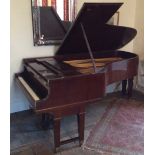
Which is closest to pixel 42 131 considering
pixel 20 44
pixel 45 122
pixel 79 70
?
pixel 45 122

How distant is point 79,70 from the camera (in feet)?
9.93

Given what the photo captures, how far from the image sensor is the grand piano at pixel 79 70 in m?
2.51

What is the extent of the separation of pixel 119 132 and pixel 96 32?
1389 millimetres

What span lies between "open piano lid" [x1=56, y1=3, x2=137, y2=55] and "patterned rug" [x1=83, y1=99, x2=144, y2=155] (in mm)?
1039

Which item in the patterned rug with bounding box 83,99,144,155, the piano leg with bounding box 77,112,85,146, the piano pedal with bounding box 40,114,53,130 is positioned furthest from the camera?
the piano pedal with bounding box 40,114,53,130

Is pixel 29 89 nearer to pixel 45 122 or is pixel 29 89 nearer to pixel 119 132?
pixel 45 122

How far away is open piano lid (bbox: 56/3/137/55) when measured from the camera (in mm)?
2811

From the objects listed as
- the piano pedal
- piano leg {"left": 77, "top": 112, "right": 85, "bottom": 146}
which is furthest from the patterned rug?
the piano pedal

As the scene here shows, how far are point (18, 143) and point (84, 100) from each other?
0.99m

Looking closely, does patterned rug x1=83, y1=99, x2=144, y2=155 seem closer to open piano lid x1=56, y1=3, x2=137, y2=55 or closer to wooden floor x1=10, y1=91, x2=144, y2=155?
wooden floor x1=10, y1=91, x2=144, y2=155

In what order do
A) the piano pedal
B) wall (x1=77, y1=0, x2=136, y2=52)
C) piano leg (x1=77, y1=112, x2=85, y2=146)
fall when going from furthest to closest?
wall (x1=77, y1=0, x2=136, y2=52) → the piano pedal → piano leg (x1=77, y1=112, x2=85, y2=146)
